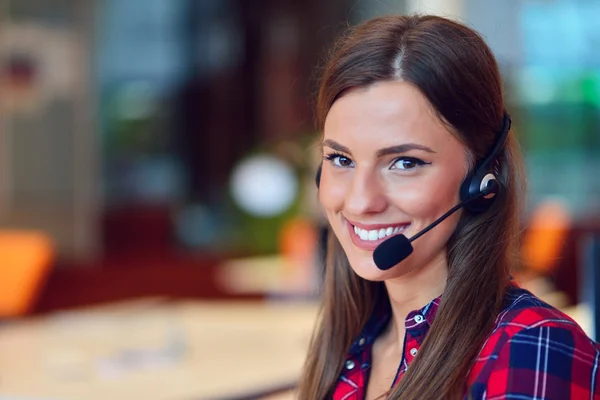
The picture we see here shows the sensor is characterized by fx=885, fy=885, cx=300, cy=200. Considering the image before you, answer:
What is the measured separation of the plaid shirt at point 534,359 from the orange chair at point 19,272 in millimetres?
2958

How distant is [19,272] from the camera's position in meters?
3.67

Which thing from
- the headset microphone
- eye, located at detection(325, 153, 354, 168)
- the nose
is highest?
eye, located at detection(325, 153, 354, 168)

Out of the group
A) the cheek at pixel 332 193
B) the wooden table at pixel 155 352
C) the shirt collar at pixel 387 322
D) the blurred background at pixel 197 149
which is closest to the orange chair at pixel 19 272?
the blurred background at pixel 197 149

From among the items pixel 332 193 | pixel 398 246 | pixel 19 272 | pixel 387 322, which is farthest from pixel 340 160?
pixel 19 272

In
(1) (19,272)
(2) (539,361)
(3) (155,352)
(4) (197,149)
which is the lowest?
(4) (197,149)

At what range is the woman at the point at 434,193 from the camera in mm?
1014

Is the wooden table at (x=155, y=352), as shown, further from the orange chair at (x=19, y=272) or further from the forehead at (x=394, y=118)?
the forehead at (x=394, y=118)

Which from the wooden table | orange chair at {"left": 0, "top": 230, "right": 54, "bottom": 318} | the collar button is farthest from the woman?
orange chair at {"left": 0, "top": 230, "right": 54, "bottom": 318}

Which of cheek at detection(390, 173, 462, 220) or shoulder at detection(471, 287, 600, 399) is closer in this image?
shoulder at detection(471, 287, 600, 399)

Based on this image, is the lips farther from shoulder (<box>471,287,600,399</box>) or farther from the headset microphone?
shoulder (<box>471,287,600,399</box>)

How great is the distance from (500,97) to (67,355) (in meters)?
1.59

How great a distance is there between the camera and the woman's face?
1.05 meters

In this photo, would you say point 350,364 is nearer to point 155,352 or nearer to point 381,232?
point 381,232

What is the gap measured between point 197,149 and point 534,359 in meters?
8.81
